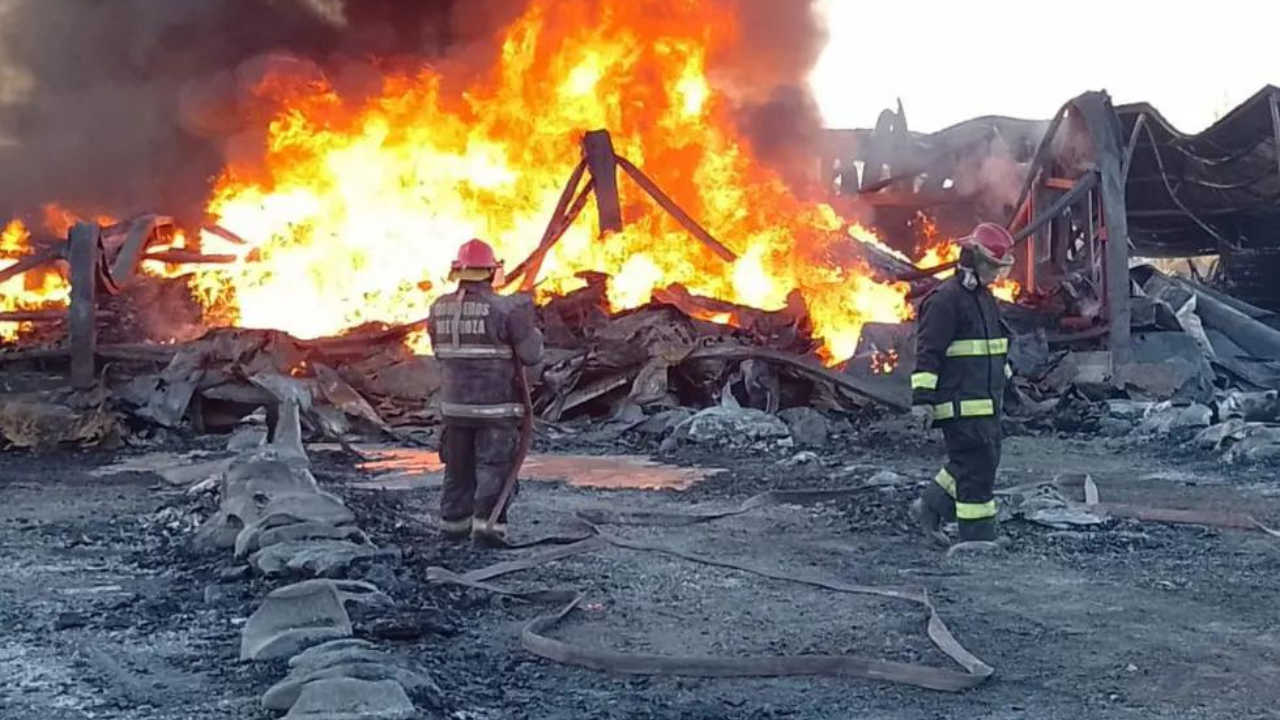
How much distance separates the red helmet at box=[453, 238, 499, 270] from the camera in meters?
7.09

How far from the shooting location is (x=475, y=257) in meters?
7.10

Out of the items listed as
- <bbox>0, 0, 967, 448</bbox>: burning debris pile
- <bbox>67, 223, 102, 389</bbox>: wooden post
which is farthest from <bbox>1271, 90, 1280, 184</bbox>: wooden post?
<bbox>67, 223, 102, 389</bbox>: wooden post

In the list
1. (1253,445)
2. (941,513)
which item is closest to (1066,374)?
(1253,445)

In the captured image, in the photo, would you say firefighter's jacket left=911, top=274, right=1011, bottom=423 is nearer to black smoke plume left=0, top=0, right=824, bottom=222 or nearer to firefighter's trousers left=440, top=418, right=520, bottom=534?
firefighter's trousers left=440, top=418, right=520, bottom=534

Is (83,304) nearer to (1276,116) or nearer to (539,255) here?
(539,255)

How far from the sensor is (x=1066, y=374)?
45.7 feet

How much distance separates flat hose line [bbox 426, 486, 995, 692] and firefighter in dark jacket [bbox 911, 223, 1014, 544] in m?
1.11

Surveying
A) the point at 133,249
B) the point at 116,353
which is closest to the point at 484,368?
the point at 116,353

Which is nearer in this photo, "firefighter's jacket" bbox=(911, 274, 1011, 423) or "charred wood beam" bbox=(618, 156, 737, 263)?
"firefighter's jacket" bbox=(911, 274, 1011, 423)

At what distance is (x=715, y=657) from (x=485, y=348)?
2719 mm

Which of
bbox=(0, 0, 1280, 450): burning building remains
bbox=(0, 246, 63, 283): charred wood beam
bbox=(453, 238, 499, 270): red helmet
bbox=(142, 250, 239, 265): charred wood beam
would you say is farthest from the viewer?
bbox=(142, 250, 239, 265): charred wood beam

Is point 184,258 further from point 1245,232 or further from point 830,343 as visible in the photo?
point 1245,232

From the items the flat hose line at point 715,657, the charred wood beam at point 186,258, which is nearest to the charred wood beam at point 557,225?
the charred wood beam at point 186,258

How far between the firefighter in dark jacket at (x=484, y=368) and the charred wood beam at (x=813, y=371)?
6157 millimetres
